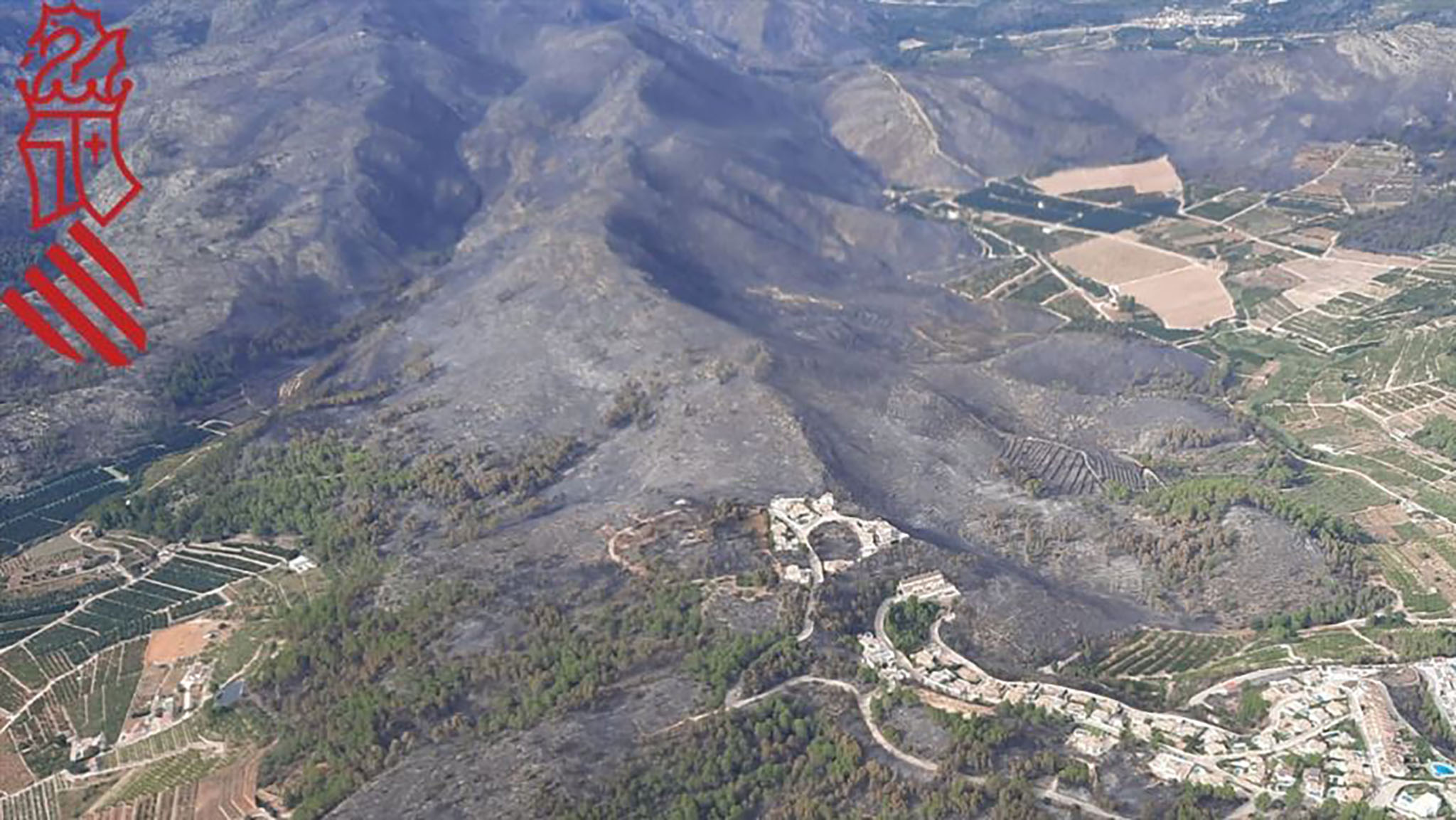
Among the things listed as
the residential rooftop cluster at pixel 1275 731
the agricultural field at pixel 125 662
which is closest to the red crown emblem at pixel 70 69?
the agricultural field at pixel 125 662

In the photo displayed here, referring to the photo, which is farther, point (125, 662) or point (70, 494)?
point (70, 494)

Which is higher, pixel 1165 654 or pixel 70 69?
pixel 70 69

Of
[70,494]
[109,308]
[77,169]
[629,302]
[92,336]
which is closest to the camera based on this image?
[77,169]

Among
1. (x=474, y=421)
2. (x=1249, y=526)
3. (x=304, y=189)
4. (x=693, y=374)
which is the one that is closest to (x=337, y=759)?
(x=474, y=421)

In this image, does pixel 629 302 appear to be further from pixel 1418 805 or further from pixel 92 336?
pixel 1418 805

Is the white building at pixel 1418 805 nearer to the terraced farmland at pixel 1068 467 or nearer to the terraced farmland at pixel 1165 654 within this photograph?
the terraced farmland at pixel 1165 654

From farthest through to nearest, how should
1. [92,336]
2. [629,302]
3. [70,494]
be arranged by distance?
[629,302], [92,336], [70,494]

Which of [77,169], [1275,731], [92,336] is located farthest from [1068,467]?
[92,336]

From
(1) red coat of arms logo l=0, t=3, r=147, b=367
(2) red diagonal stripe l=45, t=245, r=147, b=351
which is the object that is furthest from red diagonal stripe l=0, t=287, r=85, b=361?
(2) red diagonal stripe l=45, t=245, r=147, b=351

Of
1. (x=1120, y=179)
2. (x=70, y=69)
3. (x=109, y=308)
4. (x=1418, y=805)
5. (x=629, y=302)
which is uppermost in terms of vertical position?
(x=70, y=69)
